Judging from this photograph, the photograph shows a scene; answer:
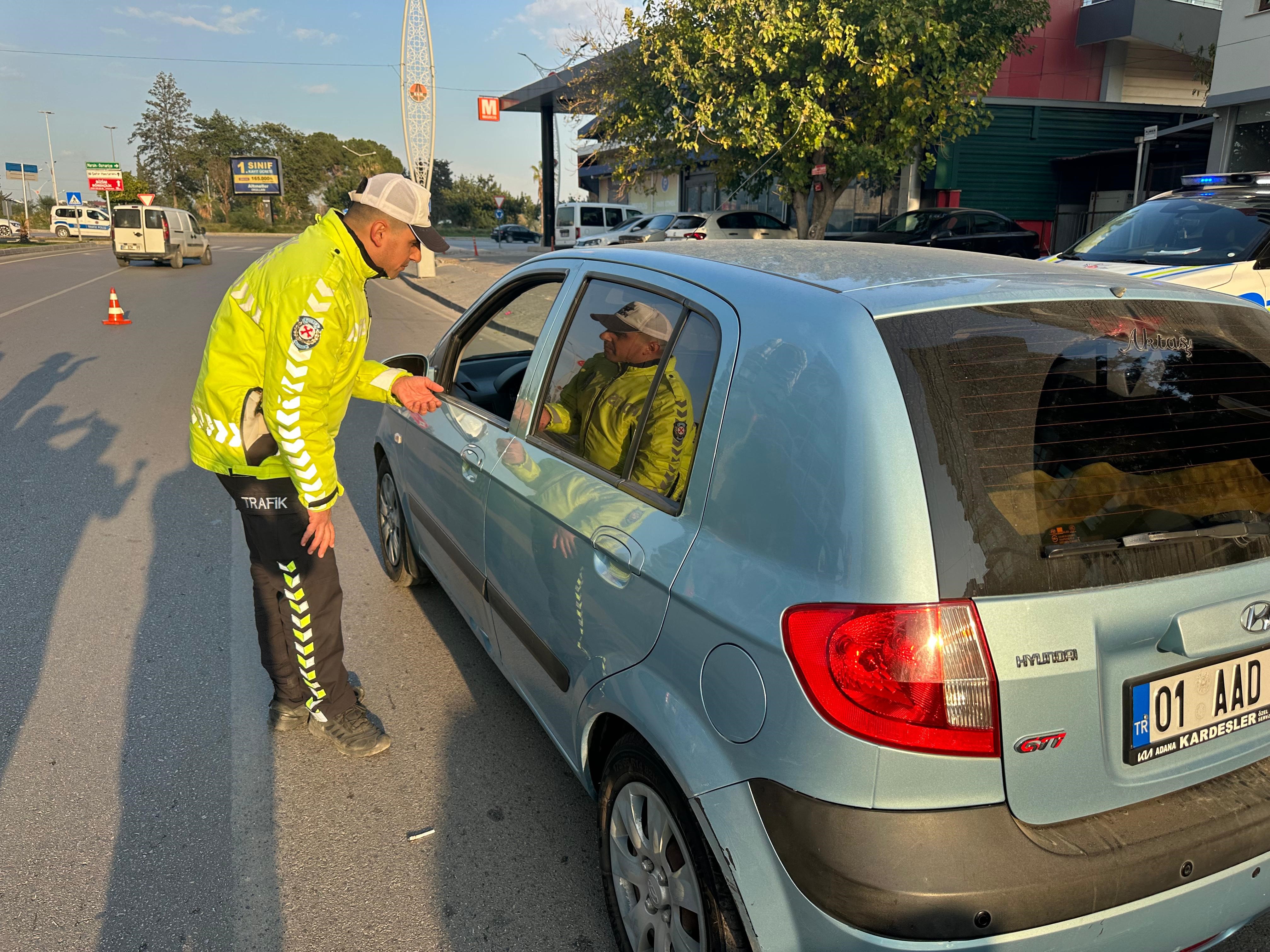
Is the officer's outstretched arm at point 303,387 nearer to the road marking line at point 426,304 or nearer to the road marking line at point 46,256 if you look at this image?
the road marking line at point 426,304

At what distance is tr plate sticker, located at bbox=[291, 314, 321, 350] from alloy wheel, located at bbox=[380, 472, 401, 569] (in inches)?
64.9

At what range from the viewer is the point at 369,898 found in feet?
8.00

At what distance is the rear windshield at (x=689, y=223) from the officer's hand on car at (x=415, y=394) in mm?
19532

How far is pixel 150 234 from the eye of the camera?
27.4m

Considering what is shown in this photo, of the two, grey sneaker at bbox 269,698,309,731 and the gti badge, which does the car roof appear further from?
grey sneaker at bbox 269,698,309,731

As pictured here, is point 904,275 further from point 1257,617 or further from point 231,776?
point 231,776

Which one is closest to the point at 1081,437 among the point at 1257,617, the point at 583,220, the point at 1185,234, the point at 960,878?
the point at 1257,617

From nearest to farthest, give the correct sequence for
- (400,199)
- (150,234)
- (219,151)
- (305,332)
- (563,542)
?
(563,542) < (305,332) < (400,199) < (150,234) < (219,151)

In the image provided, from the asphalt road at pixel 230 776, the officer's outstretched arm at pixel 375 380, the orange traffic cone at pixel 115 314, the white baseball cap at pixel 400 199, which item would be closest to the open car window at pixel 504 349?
the officer's outstretched arm at pixel 375 380

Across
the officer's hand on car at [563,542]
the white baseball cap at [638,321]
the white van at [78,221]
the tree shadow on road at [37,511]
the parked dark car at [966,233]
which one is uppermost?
the white van at [78,221]

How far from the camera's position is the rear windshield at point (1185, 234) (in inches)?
280

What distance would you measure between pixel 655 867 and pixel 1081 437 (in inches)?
50.8

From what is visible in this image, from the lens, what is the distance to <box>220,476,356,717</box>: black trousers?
117 inches

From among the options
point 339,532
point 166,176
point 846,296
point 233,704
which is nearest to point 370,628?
point 233,704
